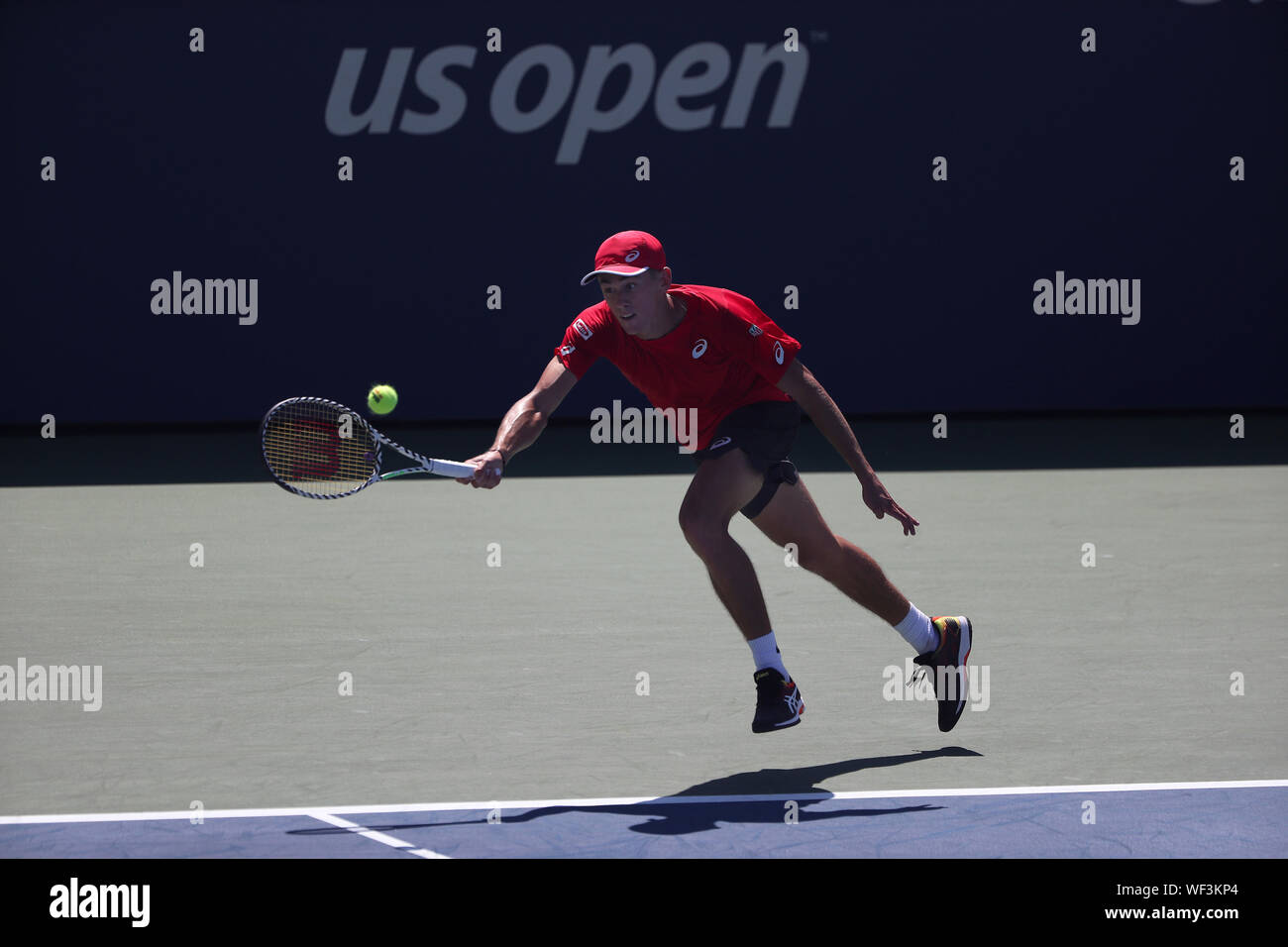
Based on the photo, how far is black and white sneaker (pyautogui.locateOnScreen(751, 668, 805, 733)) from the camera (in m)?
5.76

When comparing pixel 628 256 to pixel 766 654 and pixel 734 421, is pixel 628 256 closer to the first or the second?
pixel 734 421

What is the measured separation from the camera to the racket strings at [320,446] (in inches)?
223

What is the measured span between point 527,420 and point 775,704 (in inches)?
47.7

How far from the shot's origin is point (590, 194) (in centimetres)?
1742

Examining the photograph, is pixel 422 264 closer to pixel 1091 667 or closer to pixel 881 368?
pixel 881 368

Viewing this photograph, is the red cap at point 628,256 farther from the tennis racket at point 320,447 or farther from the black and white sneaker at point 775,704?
the black and white sneaker at point 775,704

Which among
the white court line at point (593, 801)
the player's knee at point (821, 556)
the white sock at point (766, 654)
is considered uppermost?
the player's knee at point (821, 556)

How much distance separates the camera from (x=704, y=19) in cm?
1722

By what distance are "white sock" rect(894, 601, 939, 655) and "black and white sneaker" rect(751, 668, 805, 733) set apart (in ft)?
1.77

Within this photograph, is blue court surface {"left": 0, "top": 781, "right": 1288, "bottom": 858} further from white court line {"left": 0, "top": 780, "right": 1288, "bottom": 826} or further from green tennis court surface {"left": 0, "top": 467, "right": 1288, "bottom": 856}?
green tennis court surface {"left": 0, "top": 467, "right": 1288, "bottom": 856}

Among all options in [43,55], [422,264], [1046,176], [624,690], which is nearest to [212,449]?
[422,264]
